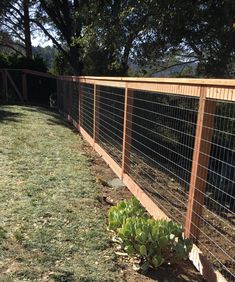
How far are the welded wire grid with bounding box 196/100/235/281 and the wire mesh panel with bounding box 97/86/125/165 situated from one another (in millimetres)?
1896

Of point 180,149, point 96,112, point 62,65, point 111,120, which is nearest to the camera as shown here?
point 180,149

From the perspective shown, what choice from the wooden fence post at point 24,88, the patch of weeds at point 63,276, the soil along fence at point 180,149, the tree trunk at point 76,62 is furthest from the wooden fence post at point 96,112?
the tree trunk at point 76,62

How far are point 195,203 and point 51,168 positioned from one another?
11.7ft

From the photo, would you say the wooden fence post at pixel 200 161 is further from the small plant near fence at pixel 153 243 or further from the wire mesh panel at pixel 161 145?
the wire mesh panel at pixel 161 145

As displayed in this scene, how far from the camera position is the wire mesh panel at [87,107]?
9.34m

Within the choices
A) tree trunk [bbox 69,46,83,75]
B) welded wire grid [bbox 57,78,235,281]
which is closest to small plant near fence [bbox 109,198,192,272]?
welded wire grid [bbox 57,78,235,281]

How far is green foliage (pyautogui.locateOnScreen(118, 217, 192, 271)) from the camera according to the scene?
11.4ft

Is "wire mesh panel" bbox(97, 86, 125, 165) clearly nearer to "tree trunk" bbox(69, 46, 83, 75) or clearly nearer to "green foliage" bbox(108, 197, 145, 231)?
"green foliage" bbox(108, 197, 145, 231)

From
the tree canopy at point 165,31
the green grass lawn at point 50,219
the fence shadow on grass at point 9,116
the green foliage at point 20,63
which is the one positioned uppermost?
the tree canopy at point 165,31

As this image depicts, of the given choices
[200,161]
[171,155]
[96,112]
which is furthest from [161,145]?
[96,112]

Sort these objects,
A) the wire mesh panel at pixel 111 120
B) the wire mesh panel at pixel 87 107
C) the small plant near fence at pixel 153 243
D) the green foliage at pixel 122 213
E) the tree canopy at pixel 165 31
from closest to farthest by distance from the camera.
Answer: the small plant near fence at pixel 153 243 < the green foliage at pixel 122 213 < the wire mesh panel at pixel 111 120 < the wire mesh panel at pixel 87 107 < the tree canopy at pixel 165 31

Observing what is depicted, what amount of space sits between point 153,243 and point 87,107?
672 cm

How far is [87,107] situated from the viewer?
9.95m

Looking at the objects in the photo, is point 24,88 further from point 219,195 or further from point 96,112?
point 219,195
